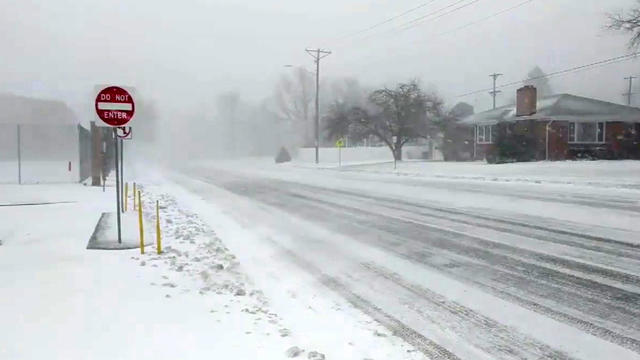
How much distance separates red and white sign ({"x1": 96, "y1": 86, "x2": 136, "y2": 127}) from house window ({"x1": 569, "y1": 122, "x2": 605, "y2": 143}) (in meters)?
35.8

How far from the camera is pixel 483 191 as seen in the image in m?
19.8

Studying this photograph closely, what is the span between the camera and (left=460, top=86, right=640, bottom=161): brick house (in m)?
37.5

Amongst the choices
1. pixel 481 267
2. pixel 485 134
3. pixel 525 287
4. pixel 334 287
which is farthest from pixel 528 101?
pixel 334 287

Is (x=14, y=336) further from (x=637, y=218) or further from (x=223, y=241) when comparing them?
(x=637, y=218)

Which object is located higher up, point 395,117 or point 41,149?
point 395,117

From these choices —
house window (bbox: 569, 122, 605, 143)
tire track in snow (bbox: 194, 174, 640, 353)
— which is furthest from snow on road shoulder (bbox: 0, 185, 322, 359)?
house window (bbox: 569, 122, 605, 143)

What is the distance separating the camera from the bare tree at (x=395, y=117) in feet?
160

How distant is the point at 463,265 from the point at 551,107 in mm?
34685

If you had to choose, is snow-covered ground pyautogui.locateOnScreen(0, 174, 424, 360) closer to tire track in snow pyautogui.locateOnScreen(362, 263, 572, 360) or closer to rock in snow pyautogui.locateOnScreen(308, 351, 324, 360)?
rock in snow pyautogui.locateOnScreen(308, 351, 324, 360)

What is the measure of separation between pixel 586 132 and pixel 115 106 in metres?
37.2

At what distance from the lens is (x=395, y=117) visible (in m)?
49.1

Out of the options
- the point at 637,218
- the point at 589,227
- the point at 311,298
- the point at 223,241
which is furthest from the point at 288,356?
the point at 637,218

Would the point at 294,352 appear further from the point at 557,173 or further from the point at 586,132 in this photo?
the point at 586,132

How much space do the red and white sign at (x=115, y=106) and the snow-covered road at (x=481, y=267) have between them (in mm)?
3233
